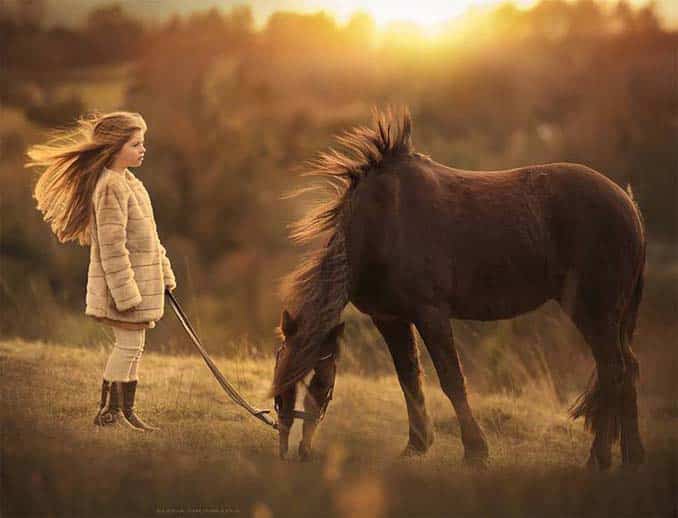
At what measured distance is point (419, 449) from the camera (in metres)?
5.14

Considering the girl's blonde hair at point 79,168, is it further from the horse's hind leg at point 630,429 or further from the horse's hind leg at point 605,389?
the horse's hind leg at point 630,429

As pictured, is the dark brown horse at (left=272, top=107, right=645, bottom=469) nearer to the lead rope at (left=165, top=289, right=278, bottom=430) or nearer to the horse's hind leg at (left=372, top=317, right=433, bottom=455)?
the horse's hind leg at (left=372, top=317, right=433, bottom=455)

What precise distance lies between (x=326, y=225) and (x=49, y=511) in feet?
7.01

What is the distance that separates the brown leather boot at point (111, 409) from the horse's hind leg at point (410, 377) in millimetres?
1606

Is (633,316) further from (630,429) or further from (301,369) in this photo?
(301,369)

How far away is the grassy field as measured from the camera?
3.96m

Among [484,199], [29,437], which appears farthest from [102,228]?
[484,199]

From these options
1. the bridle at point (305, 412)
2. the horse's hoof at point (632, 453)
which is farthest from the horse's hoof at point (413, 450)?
the horse's hoof at point (632, 453)

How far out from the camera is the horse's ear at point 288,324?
4.73 m

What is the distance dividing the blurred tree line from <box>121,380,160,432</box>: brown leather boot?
697 centimetres

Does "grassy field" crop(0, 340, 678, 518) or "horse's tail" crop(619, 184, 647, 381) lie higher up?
"horse's tail" crop(619, 184, 647, 381)

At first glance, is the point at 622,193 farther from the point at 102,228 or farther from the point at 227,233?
the point at 227,233

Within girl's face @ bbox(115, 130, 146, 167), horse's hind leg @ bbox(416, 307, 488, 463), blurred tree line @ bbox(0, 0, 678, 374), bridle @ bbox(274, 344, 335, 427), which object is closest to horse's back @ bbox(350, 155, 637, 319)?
horse's hind leg @ bbox(416, 307, 488, 463)

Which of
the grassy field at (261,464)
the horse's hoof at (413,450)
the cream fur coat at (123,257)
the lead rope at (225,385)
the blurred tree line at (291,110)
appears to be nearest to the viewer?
the grassy field at (261,464)
